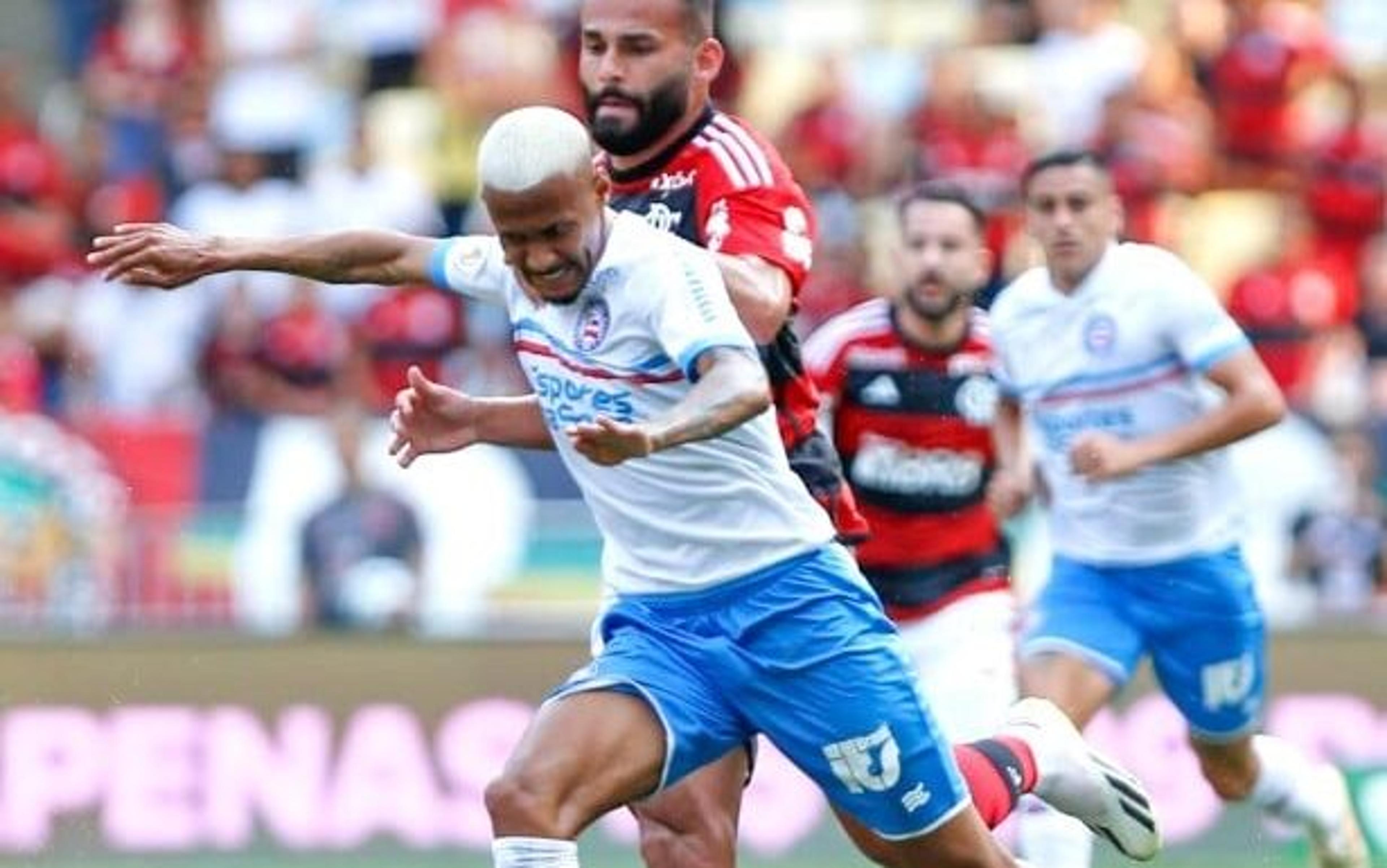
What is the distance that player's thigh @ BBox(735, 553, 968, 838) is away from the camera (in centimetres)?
792

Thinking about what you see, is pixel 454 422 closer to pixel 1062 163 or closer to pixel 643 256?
pixel 643 256

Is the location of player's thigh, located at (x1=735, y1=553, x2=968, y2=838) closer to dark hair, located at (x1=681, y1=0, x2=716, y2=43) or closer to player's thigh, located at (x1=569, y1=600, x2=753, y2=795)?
player's thigh, located at (x1=569, y1=600, x2=753, y2=795)

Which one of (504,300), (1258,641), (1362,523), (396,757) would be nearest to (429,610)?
(396,757)

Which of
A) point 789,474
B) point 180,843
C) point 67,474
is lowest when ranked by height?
point 180,843

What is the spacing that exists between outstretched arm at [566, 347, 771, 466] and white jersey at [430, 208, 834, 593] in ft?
0.19

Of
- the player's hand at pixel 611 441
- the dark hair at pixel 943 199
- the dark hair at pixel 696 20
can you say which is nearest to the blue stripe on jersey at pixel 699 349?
the player's hand at pixel 611 441

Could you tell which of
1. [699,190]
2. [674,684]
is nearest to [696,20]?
[699,190]

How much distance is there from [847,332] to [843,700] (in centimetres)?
351

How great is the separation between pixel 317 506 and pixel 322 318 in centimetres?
217

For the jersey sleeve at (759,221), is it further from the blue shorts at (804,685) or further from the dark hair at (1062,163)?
the dark hair at (1062,163)

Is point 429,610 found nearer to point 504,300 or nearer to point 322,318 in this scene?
point 322,318

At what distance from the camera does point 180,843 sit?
14.1 meters

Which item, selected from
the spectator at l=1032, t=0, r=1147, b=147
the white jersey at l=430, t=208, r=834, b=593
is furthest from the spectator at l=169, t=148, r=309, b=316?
the white jersey at l=430, t=208, r=834, b=593

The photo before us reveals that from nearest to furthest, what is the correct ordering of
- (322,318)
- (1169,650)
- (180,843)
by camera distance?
Result: (1169,650) < (180,843) < (322,318)
